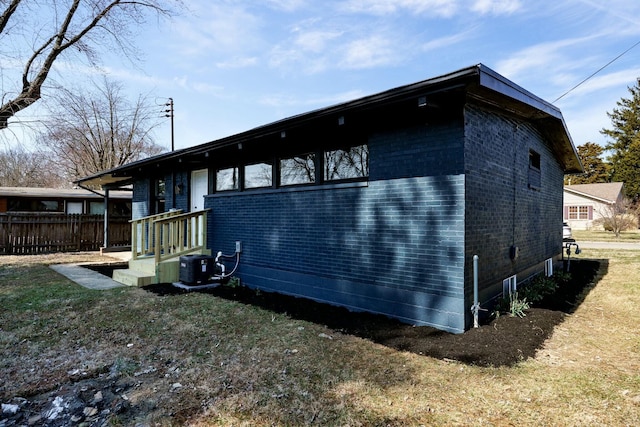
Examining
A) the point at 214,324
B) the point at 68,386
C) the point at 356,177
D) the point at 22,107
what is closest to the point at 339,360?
the point at 214,324

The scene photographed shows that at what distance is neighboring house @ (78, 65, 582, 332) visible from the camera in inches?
177

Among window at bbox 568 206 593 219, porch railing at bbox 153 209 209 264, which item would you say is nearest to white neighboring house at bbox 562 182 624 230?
window at bbox 568 206 593 219

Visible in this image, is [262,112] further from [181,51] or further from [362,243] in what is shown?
[362,243]

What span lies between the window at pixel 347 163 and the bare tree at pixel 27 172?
35.2 meters

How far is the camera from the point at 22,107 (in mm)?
11242

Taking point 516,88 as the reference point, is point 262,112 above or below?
above

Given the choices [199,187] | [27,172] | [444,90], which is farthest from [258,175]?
[27,172]

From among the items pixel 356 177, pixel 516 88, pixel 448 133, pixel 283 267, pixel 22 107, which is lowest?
pixel 283 267

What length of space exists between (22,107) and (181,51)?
533cm

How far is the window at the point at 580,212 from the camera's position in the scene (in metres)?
31.3

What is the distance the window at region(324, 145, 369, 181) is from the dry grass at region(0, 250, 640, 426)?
2396 mm

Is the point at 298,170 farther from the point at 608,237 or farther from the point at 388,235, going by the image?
the point at 608,237

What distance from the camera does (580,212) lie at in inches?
1254

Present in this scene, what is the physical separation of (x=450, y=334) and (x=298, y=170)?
12.2 feet
